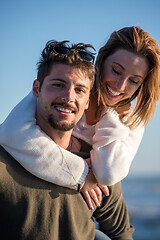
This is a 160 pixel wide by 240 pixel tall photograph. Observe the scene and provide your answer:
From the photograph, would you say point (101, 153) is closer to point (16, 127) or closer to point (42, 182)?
point (42, 182)

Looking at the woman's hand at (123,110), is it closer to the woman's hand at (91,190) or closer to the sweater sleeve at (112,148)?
the sweater sleeve at (112,148)

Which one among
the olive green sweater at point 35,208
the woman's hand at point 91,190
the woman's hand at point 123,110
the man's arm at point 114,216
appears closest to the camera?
the olive green sweater at point 35,208

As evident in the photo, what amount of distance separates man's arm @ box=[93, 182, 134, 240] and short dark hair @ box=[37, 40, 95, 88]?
3.67ft

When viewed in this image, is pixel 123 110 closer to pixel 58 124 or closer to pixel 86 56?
pixel 86 56

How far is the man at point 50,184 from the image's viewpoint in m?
2.14

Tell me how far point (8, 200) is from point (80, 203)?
0.61 m

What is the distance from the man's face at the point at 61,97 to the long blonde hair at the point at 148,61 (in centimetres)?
40

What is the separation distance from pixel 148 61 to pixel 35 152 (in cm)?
151

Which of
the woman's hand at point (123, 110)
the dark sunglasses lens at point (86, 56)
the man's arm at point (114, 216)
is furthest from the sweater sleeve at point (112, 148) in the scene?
the dark sunglasses lens at point (86, 56)

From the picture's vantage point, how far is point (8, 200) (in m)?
2.13

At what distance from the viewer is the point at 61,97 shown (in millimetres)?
2334

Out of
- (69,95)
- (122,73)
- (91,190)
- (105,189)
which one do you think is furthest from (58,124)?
(122,73)

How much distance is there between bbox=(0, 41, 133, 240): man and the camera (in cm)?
214

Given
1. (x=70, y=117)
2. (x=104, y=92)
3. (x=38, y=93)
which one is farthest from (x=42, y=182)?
(x=104, y=92)
